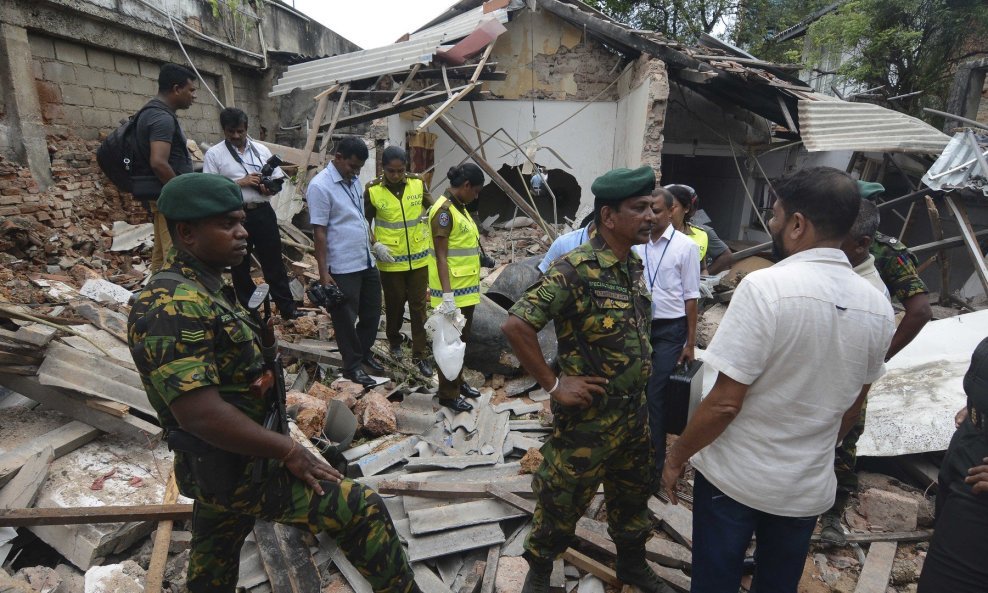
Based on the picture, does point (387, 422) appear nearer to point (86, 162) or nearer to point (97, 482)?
point (97, 482)

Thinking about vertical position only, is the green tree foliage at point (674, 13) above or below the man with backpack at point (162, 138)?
above

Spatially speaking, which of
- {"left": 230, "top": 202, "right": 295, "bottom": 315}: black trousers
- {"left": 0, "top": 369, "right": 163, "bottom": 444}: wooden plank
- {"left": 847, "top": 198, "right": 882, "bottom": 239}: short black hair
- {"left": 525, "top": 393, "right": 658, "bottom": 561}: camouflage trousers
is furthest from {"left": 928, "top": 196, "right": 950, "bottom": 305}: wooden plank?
{"left": 0, "top": 369, "right": 163, "bottom": 444}: wooden plank

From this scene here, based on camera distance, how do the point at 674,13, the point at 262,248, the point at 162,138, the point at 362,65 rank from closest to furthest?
the point at 162,138
the point at 262,248
the point at 362,65
the point at 674,13

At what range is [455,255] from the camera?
432cm

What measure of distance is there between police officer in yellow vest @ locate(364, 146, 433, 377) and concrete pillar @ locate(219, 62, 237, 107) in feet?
19.3

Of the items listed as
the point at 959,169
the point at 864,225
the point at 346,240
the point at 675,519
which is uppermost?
the point at 959,169

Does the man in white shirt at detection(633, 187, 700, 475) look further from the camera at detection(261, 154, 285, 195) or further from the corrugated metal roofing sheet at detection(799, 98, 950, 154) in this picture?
the corrugated metal roofing sheet at detection(799, 98, 950, 154)

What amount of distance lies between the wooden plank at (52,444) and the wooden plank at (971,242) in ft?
26.2

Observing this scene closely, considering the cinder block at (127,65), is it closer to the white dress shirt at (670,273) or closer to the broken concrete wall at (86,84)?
the broken concrete wall at (86,84)

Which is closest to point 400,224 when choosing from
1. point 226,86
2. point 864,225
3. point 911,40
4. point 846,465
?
point 864,225

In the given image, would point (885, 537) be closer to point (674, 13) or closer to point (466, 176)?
point (466, 176)

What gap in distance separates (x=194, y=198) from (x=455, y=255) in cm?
264

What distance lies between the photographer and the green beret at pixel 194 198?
69.3 inches

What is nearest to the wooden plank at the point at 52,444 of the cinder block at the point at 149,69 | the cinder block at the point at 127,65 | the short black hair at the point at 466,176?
the short black hair at the point at 466,176
